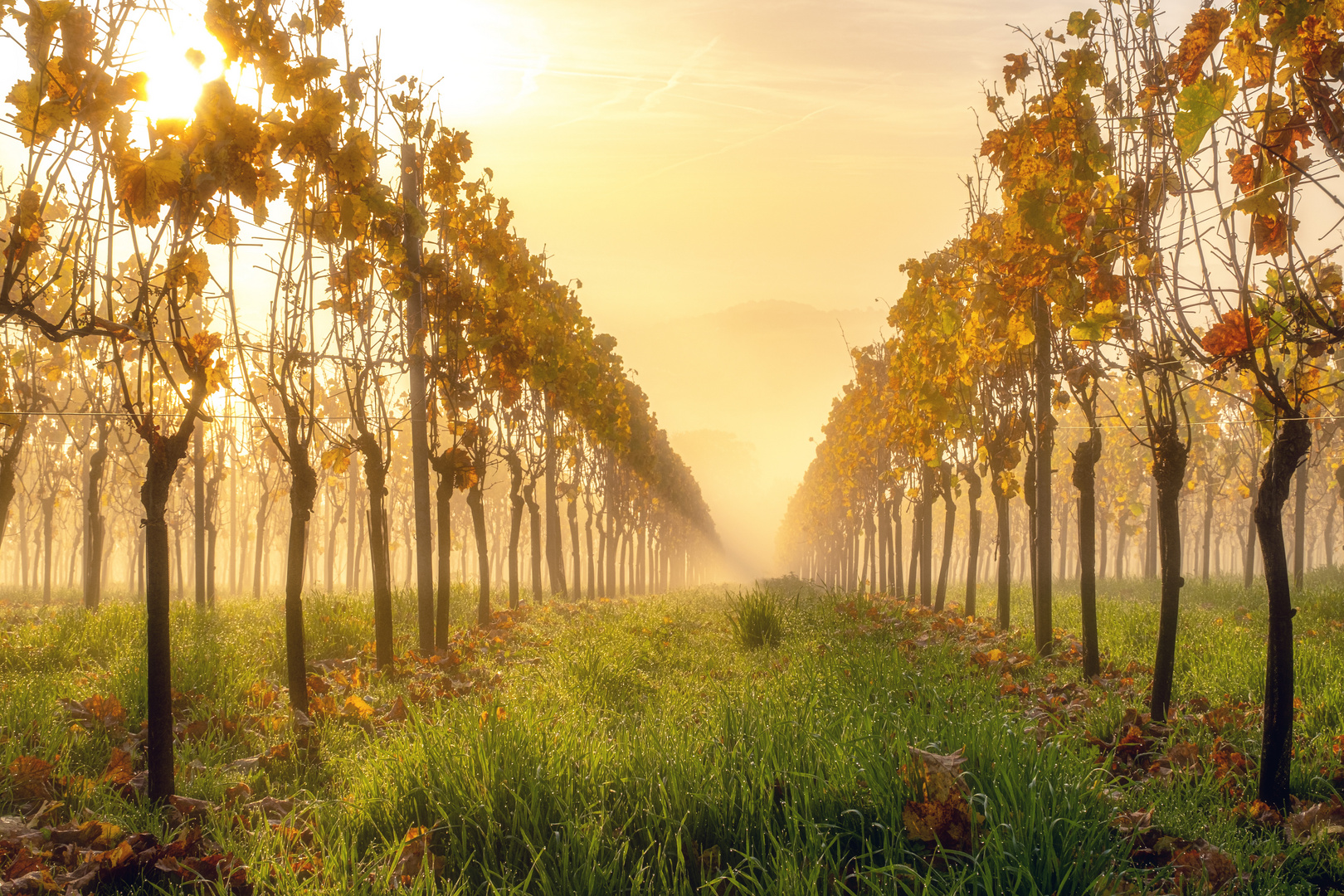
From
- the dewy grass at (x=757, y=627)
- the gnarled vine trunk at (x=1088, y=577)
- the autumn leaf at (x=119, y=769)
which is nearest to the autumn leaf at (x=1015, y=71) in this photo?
the gnarled vine trunk at (x=1088, y=577)

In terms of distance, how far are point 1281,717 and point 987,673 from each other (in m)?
2.60

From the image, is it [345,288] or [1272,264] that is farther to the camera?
[345,288]

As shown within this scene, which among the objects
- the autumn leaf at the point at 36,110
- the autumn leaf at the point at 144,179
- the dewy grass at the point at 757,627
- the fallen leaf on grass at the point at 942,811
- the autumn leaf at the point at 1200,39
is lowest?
the dewy grass at the point at 757,627

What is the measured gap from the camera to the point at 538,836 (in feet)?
9.41

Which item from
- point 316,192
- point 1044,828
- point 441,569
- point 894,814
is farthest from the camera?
point 441,569

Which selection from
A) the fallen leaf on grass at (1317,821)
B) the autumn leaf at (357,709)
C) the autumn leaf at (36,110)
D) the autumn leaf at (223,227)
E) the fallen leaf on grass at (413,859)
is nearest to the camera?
the fallen leaf on grass at (413,859)

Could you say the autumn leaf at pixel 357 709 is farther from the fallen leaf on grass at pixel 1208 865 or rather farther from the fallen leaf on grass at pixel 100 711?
the fallen leaf on grass at pixel 1208 865

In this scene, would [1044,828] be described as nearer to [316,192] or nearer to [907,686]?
[907,686]

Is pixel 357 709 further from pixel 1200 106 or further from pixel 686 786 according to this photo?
pixel 1200 106

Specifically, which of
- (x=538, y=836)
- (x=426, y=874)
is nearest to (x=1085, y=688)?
(x=538, y=836)

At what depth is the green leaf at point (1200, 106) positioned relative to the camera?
3361 millimetres

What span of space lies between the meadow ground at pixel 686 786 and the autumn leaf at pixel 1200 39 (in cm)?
345

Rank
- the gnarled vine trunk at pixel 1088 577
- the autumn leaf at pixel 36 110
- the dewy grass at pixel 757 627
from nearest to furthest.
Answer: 1. the autumn leaf at pixel 36 110
2. the gnarled vine trunk at pixel 1088 577
3. the dewy grass at pixel 757 627

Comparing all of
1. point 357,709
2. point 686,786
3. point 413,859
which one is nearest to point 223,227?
point 357,709
